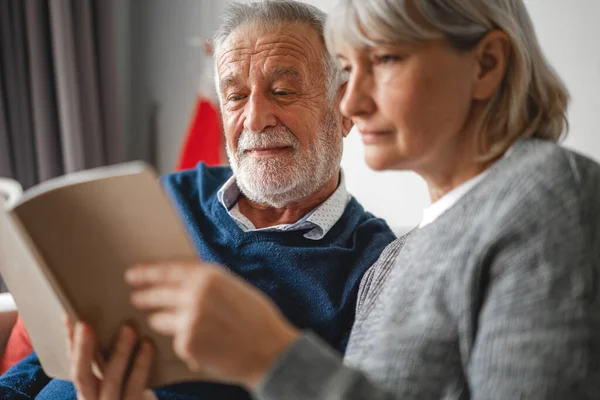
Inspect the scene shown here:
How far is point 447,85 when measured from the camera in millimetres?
801

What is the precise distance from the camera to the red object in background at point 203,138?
9.02 feet

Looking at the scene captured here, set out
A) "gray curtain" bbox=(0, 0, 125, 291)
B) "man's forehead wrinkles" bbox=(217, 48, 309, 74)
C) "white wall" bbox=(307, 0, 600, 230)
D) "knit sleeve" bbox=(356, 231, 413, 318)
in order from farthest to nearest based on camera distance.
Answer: "gray curtain" bbox=(0, 0, 125, 291)
"white wall" bbox=(307, 0, 600, 230)
"man's forehead wrinkles" bbox=(217, 48, 309, 74)
"knit sleeve" bbox=(356, 231, 413, 318)

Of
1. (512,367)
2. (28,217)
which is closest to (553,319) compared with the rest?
(512,367)

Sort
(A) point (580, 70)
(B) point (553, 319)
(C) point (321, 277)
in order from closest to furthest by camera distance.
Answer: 1. (B) point (553, 319)
2. (C) point (321, 277)
3. (A) point (580, 70)

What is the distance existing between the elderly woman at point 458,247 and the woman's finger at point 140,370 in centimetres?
14

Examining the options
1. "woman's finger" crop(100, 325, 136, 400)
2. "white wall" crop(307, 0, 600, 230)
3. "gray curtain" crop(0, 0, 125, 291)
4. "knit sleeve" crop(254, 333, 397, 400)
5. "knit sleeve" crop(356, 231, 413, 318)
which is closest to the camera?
"knit sleeve" crop(254, 333, 397, 400)

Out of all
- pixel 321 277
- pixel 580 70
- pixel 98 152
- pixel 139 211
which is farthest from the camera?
pixel 98 152

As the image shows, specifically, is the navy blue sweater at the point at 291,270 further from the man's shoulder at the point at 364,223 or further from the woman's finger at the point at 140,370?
the woman's finger at the point at 140,370

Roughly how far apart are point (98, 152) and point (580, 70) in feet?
7.31

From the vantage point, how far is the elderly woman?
0.65 m

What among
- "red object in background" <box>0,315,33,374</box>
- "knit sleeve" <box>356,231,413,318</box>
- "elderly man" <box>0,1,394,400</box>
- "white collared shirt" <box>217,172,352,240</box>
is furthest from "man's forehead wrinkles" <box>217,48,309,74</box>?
"red object in background" <box>0,315,33,374</box>

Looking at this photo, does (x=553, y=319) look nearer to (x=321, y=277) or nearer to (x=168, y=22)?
(x=321, y=277)

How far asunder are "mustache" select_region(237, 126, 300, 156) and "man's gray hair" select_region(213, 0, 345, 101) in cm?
15

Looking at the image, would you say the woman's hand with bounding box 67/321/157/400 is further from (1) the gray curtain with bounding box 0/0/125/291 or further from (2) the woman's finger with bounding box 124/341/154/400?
(1) the gray curtain with bounding box 0/0/125/291
